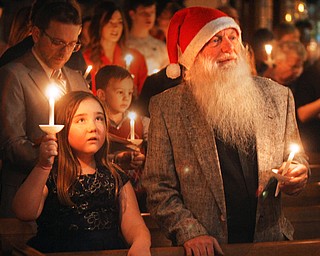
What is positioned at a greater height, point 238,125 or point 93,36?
point 93,36

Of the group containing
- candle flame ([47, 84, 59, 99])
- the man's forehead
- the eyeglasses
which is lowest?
candle flame ([47, 84, 59, 99])

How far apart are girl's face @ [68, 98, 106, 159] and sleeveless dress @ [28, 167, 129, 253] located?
0.16 m

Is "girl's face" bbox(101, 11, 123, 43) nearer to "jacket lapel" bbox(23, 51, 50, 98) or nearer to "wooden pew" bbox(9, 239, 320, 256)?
"jacket lapel" bbox(23, 51, 50, 98)

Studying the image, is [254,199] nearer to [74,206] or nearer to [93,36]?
[74,206]

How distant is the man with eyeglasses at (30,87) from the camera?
648 cm

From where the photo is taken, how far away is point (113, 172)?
5859 mm

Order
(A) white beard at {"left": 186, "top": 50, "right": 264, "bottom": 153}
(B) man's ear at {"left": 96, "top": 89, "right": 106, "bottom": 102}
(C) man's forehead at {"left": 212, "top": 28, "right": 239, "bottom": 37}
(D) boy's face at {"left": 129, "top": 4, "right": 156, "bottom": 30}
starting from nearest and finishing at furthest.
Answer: (A) white beard at {"left": 186, "top": 50, "right": 264, "bottom": 153}, (C) man's forehead at {"left": 212, "top": 28, "right": 239, "bottom": 37}, (B) man's ear at {"left": 96, "top": 89, "right": 106, "bottom": 102}, (D) boy's face at {"left": 129, "top": 4, "right": 156, "bottom": 30}

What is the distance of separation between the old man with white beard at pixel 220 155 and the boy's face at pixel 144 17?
3.81 metres

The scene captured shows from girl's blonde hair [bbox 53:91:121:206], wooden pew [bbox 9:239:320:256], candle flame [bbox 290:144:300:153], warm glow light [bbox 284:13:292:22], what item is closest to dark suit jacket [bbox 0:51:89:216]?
girl's blonde hair [bbox 53:91:121:206]

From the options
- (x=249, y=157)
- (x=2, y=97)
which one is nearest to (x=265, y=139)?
(x=249, y=157)

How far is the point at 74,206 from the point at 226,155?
0.87 meters

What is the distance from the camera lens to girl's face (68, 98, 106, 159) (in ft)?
19.0

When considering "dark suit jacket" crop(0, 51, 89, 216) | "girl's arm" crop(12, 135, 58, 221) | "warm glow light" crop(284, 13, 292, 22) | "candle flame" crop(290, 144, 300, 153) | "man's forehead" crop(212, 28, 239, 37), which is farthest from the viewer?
"warm glow light" crop(284, 13, 292, 22)

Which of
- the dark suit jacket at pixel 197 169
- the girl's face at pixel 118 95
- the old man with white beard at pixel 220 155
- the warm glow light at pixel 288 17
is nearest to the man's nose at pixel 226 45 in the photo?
the old man with white beard at pixel 220 155
